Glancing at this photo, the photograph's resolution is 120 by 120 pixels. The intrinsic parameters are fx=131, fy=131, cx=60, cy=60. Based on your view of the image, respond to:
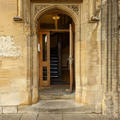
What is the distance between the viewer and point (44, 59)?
18.3ft

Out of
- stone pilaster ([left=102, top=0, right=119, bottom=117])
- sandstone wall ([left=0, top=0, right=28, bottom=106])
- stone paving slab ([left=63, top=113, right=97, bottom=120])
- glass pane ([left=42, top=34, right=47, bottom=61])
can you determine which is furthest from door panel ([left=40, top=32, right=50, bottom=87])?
stone pilaster ([left=102, top=0, right=119, bottom=117])

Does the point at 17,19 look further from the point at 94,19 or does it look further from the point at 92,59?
the point at 92,59

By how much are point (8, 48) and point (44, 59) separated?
2123 millimetres

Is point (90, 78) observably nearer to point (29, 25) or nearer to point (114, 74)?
point (114, 74)

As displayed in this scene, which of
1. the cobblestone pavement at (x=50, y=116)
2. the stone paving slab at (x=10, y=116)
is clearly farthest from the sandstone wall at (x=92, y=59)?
the stone paving slab at (x=10, y=116)

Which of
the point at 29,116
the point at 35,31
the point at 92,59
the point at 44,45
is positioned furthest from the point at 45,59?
the point at 29,116

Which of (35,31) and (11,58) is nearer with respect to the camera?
(11,58)

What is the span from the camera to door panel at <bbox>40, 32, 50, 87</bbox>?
5.48m

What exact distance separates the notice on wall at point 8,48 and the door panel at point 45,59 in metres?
1.92

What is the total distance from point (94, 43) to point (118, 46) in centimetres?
65

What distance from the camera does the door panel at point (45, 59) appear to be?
5484 mm

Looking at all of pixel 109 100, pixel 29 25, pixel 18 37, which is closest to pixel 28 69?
pixel 18 37

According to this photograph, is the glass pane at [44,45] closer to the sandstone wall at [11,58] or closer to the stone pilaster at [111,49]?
the sandstone wall at [11,58]

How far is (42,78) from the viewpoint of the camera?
550cm
